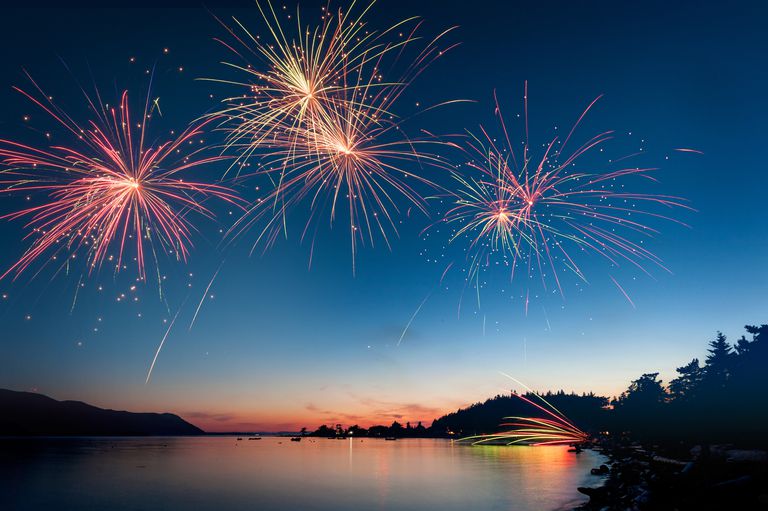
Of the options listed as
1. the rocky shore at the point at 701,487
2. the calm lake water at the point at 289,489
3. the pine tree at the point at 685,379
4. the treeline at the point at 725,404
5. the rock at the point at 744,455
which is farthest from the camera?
the pine tree at the point at 685,379

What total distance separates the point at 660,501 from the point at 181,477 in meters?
65.0

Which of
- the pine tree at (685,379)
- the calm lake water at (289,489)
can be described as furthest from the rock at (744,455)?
the pine tree at (685,379)

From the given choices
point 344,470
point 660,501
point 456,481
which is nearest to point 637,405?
point 456,481

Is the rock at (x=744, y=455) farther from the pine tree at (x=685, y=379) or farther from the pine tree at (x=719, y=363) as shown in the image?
the pine tree at (x=685, y=379)

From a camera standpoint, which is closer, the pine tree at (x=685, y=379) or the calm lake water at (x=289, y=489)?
the calm lake water at (x=289, y=489)

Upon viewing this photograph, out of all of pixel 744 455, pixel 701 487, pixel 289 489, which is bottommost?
pixel 289 489

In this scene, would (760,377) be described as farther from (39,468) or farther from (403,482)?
(39,468)

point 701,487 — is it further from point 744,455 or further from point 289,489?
point 289,489

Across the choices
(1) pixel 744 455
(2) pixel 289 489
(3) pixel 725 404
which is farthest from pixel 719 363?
(2) pixel 289 489

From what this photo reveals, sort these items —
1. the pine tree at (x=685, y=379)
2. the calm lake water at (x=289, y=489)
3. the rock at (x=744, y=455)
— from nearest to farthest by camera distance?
the rock at (x=744, y=455)
the calm lake water at (x=289, y=489)
the pine tree at (x=685, y=379)

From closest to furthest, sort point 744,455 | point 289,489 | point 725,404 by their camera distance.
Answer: point 744,455 → point 725,404 → point 289,489

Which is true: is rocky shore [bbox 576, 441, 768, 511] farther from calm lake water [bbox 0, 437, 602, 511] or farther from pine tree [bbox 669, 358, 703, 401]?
pine tree [bbox 669, 358, 703, 401]

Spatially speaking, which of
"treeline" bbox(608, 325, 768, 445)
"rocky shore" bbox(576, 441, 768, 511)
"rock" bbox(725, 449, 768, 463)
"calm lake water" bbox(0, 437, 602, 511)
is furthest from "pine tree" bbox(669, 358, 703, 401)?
"rock" bbox(725, 449, 768, 463)

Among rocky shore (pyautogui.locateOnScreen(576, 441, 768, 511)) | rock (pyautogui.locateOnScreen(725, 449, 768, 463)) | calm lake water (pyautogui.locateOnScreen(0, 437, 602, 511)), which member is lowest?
calm lake water (pyautogui.locateOnScreen(0, 437, 602, 511))
